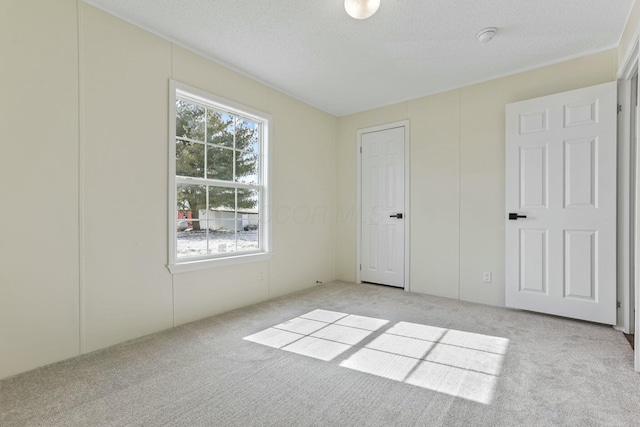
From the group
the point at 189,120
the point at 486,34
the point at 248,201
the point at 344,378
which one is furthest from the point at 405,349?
the point at 189,120

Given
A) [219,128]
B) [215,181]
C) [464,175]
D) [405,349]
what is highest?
[219,128]

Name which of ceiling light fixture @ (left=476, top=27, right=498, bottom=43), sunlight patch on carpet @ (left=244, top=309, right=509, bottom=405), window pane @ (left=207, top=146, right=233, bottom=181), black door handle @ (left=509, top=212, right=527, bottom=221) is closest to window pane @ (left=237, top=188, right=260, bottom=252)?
window pane @ (left=207, top=146, right=233, bottom=181)

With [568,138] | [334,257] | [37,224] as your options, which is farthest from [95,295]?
[568,138]

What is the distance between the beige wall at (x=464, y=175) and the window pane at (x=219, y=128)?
2.13m

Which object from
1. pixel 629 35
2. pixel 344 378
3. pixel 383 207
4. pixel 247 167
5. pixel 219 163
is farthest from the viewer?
pixel 383 207

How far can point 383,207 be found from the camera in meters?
4.34

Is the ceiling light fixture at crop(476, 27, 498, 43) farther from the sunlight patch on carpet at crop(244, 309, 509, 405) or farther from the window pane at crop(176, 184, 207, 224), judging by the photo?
the window pane at crop(176, 184, 207, 224)

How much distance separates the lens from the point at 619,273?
Answer: 8.89ft

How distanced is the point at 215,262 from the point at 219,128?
1.38m

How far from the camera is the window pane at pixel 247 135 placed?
345cm

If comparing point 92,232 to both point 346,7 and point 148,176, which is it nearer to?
point 148,176

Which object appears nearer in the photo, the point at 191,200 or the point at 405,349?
the point at 405,349

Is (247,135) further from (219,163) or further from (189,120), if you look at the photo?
(189,120)

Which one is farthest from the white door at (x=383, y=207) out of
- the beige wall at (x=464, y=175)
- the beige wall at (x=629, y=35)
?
the beige wall at (x=629, y=35)
